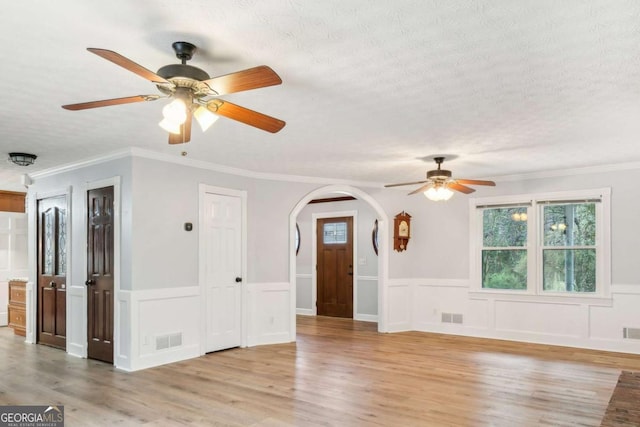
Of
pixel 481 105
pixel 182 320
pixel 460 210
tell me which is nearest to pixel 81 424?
pixel 182 320

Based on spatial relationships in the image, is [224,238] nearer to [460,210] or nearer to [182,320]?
[182,320]

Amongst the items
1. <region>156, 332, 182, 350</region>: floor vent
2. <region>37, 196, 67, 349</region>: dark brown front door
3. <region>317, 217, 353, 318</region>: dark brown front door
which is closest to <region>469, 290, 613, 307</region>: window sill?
<region>317, 217, 353, 318</region>: dark brown front door

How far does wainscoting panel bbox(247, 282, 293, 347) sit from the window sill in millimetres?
2851

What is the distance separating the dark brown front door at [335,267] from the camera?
9.16 meters

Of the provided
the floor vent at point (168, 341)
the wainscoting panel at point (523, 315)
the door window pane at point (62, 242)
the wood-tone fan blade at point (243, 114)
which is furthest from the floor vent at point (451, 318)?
the door window pane at point (62, 242)

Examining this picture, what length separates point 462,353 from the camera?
19.4ft

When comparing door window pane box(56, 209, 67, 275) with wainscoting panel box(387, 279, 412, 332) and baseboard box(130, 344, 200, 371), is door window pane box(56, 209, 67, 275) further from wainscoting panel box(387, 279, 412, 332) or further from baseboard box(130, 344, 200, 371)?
wainscoting panel box(387, 279, 412, 332)

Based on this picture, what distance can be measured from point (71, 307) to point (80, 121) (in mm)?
2881

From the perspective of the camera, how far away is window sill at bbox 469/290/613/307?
612 centimetres

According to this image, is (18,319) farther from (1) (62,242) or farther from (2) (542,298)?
(2) (542,298)

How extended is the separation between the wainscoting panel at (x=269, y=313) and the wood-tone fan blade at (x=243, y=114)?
3.78 m

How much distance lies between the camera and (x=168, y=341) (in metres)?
5.32

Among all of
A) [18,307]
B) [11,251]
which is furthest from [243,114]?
[11,251]

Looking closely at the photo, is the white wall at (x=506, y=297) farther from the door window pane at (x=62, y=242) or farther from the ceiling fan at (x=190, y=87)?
the ceiling fan at (x=190, y=87)
